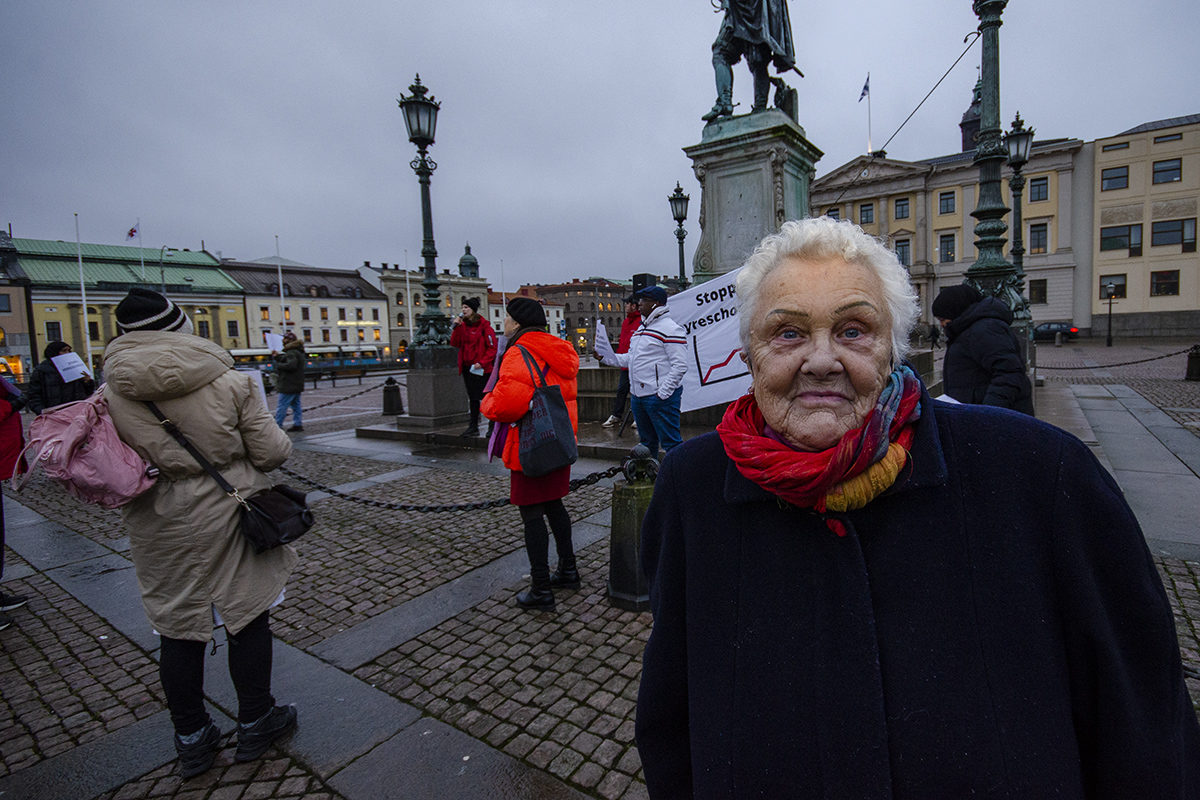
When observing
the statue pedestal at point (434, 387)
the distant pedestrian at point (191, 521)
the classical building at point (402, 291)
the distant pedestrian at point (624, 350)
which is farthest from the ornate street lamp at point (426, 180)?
the classical building at point (402, 291)

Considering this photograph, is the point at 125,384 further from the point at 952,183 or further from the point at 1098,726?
the point at 952,183

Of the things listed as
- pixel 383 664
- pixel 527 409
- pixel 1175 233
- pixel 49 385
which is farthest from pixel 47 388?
pixel 1175 233

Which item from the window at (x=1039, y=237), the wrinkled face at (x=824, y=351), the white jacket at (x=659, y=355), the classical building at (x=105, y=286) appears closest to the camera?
the wrinkled face at (x=824, y=351)

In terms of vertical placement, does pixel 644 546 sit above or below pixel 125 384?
below

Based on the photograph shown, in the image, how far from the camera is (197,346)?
2750mm

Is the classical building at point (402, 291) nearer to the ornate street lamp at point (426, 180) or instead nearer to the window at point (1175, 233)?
the window at point (1175, 233)

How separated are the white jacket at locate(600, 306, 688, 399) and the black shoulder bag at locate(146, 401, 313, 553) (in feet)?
13.0

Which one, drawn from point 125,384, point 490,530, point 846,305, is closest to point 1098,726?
point 846,305

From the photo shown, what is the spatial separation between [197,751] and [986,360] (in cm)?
526

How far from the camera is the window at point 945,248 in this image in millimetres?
51531

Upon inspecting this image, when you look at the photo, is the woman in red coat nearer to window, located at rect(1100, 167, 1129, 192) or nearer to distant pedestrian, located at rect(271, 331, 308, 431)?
distant pedestrian, located at rect(271, 331, 308, 431)

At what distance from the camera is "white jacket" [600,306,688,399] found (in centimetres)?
618

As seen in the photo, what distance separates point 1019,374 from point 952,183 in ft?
183

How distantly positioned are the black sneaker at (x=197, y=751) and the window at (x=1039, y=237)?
192 ft
